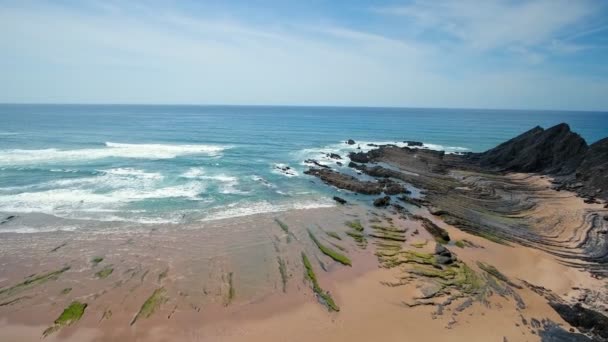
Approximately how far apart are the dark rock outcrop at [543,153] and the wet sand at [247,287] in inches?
883

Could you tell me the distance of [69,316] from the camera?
16141 mm

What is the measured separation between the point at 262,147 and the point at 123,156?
26.2 meters

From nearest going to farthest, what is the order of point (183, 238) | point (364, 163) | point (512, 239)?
point (183, 238)
point (512, 239)
point (364, 163)

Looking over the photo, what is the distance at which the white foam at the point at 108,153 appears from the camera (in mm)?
48594

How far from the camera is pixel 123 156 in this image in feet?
177

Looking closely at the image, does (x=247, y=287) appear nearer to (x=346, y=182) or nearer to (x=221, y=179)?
(x=346, y=182)

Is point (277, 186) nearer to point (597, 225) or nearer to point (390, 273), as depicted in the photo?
point (390, 273)

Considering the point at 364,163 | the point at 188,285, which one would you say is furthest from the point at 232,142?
the point at 188,285

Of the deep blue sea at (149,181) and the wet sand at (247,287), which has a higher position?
the deep blue sea at (149,181)

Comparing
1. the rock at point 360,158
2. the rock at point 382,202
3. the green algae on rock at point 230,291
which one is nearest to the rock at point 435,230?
the rock at point 382,202

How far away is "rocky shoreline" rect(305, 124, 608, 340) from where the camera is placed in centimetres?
2438

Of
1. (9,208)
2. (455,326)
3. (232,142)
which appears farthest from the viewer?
(232,142)

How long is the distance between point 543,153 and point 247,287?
49.7 metres

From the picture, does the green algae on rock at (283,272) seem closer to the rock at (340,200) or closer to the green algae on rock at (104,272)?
the green algae on rock at (104,272)
